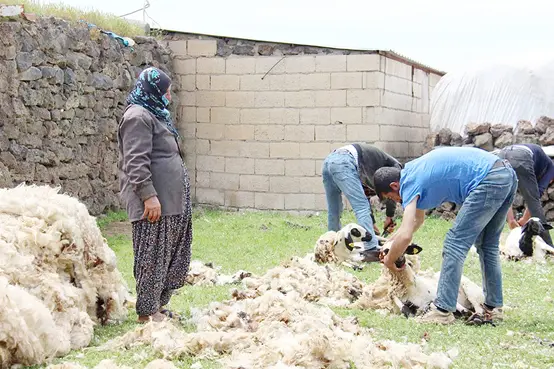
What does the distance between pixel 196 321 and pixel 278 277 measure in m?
1.72

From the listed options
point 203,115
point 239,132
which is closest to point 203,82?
point 203,115

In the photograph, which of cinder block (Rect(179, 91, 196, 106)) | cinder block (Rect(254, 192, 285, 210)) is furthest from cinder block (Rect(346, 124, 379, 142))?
cinder block (Rect(179, 91, 196, 106))

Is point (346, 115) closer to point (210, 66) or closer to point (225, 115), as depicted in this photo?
point (225, 115)

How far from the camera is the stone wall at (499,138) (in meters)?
13.7

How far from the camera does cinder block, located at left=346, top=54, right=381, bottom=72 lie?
1357 centimetres

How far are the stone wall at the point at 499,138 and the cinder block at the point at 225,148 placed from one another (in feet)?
11.7

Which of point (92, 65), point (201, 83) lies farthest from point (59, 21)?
point (201, 83)

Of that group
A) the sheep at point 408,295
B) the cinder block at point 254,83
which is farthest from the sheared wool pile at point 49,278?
the cinder block at point 254,83

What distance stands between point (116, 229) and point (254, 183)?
3.37 meters

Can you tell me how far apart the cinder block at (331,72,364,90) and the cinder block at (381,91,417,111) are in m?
0.52

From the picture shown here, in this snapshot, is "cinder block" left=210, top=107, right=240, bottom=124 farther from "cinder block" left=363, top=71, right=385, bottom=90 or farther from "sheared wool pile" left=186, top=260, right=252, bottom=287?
"sheared wool pile" left=186, top=260, right=252, bottom=287

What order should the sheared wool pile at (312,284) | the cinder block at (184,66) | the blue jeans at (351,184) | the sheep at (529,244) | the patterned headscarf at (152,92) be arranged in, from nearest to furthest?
the patterned headscarf at (152,92) < the sheared wool pile at (312,284) < the blue jeans at (351,184) < the sheep at (529,244) < the cinder block at (184,66)

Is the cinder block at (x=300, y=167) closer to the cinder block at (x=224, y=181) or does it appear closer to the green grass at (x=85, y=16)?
the cinder block at (x=224, y=181)

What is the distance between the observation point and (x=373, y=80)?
44.7ft
